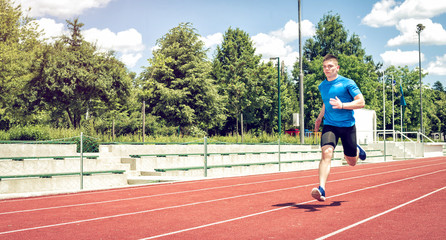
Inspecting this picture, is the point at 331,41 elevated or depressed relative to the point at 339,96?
elevated

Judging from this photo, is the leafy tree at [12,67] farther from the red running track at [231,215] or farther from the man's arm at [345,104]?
the man's arm at [345,104]

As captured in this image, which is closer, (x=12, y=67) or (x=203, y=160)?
(x=203, y=160)

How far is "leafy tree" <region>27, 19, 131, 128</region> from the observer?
26.0 meters

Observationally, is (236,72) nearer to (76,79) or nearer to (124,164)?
(76,79)

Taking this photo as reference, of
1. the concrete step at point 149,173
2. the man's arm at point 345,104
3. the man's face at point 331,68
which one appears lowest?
the concrete step at point 149,173

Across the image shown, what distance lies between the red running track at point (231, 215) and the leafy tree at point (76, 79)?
16718mm

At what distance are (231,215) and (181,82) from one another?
36973mm

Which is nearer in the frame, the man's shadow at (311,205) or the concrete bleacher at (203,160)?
the man's shadow at (311,205)

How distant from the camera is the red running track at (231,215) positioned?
574 centimetres

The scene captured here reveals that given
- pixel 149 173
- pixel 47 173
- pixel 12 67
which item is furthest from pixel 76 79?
pixel 47 173

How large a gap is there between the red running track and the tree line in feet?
42.6

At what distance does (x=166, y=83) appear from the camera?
145 feet

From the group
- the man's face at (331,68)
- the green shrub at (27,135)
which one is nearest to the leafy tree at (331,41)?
the green shrub at (27,135)

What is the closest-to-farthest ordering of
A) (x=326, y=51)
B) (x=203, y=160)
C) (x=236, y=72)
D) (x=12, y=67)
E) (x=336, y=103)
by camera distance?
(x=336, y=103)
(x=203, y=160)
(x=12, y=67)
(x=236, y=72)
(x=326, y=51)
